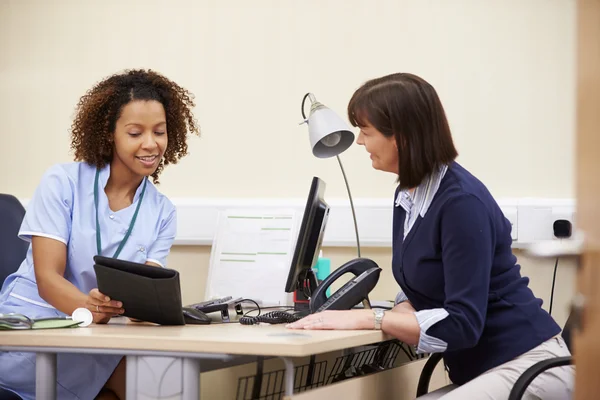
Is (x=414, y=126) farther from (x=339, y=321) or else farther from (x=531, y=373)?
(x=531, y=373)

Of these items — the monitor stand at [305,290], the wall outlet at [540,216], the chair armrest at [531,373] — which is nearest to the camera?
the chair armrest at [531,373]

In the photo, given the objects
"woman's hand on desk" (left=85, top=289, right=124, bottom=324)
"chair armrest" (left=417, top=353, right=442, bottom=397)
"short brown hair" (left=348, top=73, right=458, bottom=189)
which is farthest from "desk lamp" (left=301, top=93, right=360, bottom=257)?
"woman's hand on desk" (left=85, top=289, right=124, bottom=324)

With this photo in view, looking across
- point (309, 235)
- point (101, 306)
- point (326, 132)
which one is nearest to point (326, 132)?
point (326, 132)

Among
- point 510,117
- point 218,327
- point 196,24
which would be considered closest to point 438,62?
point 510,117

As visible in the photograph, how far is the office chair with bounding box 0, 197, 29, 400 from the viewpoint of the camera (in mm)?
2215

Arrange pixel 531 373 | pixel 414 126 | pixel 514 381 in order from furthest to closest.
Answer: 1. pixel 414 126
2. pixel 514 381
3. pixel 531 373

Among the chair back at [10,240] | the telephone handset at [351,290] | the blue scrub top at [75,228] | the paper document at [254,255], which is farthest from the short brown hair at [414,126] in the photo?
the chair back at [10,240]

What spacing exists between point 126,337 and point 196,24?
186cm

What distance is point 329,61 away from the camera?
2840 millimetres

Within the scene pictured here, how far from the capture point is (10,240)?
88.3 inches

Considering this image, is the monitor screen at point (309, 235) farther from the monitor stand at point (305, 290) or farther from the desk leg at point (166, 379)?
the desk leg at point (166, 379)

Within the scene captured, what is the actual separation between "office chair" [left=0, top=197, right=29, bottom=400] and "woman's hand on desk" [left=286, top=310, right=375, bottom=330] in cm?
105

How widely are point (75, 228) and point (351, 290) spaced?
76 cm

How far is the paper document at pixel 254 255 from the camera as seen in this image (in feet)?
8.48
